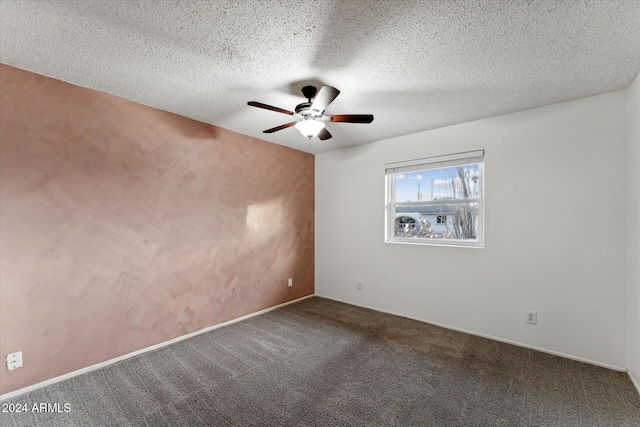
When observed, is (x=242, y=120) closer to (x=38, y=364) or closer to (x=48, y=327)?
(x=48, y=327)

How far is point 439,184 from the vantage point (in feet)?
11.3

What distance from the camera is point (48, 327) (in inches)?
82.9

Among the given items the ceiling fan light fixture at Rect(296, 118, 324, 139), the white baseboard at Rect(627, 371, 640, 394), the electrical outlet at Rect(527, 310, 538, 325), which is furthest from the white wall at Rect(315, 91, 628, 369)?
the ceiling fan light fixture at Rect(296, 118, 324, 139)

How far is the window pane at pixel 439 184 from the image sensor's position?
10.4 ft

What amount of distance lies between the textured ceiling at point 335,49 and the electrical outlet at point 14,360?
2.15 m

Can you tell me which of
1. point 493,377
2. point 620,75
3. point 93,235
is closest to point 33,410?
point 93,235

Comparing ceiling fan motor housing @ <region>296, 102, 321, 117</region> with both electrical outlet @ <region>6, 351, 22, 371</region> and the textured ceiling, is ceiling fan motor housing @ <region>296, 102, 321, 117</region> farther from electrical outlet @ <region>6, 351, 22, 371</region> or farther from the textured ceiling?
electrical outlet @ <region>6, 351, 22, 371</region>

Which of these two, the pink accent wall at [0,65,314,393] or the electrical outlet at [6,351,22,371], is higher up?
the pink accent wall at [0,65,314,393]

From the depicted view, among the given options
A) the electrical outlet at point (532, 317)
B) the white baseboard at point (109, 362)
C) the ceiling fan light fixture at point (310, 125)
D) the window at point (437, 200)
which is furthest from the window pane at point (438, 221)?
the white baseboard at point (109, 362)

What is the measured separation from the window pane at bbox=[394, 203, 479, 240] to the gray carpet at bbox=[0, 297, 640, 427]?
1.21m

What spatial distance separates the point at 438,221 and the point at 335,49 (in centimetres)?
249

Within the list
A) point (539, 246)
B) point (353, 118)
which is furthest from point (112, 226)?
point (539, 246)

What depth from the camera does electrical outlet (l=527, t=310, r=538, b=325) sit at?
8.71 ft

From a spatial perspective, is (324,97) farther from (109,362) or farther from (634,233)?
(109,362)
